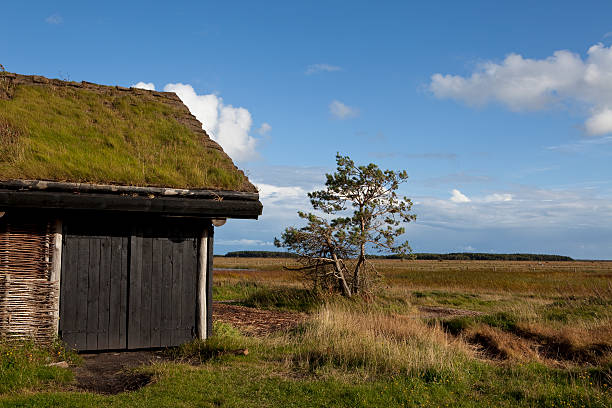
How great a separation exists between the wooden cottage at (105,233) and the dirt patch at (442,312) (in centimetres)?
1019

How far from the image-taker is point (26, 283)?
868 centimetres

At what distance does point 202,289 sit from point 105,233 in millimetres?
2071

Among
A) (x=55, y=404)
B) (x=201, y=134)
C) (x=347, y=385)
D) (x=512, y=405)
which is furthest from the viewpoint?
(x=201, y=134)

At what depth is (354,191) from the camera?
756 inches

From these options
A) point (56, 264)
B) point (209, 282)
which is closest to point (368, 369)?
point (209, 282)

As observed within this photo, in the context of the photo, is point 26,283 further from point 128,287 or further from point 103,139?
point 103,139

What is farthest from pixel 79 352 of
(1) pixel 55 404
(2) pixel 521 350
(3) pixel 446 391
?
(2) pixel 521 350

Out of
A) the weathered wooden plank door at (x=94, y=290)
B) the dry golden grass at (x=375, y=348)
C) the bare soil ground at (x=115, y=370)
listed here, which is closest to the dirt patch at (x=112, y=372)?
the bare soil ground at (x=115, y=370)

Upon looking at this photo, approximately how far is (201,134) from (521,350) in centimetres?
890

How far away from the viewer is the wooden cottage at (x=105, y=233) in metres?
8.66

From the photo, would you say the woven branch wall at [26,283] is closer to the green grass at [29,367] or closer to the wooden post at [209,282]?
the green grass at [29,367]

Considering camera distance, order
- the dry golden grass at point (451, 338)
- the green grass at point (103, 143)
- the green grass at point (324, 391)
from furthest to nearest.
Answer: the green grass at point (103, 143) < the dry golden grass at point (451, 338) < the green grass at point (324, 391)

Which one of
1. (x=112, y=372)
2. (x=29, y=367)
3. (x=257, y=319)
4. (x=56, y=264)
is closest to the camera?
(x=29, y=367)

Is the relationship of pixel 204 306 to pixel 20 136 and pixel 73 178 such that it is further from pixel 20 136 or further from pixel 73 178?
pixel 20 136
